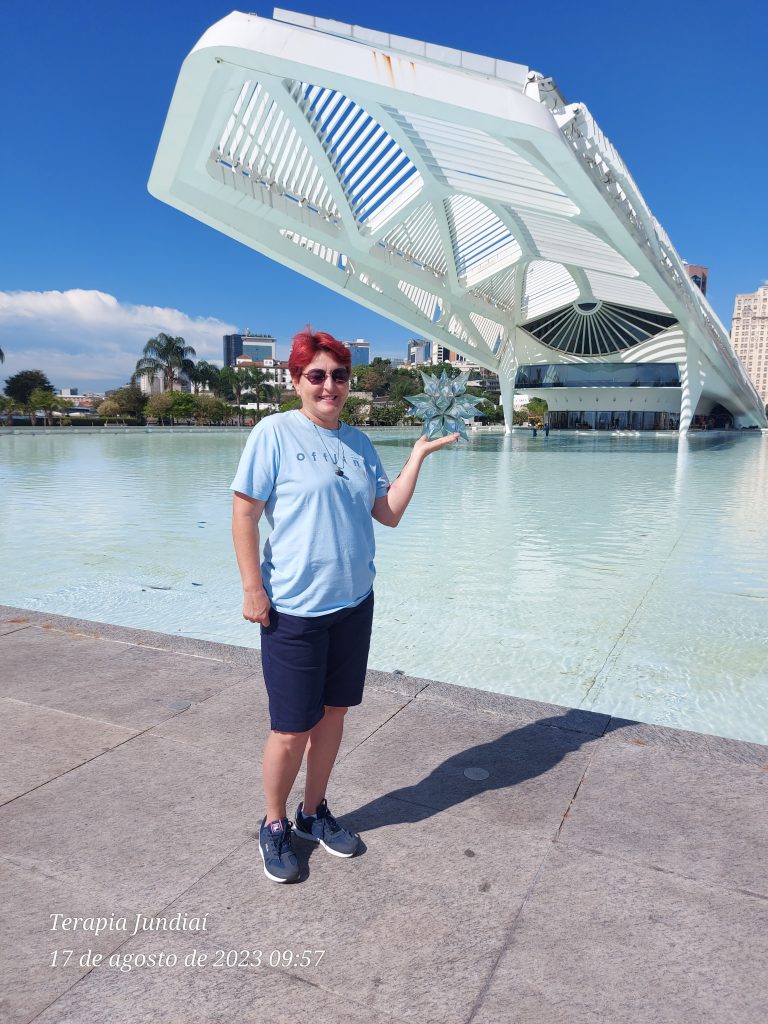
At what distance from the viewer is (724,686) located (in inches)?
150

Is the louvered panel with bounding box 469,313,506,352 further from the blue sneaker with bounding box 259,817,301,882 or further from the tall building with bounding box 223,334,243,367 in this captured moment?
the tall building with bounding box 223,334,243,367

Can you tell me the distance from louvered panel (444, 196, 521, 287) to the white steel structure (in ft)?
0.25

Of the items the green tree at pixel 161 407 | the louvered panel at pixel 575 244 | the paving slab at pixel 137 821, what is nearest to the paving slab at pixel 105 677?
the paving slab at pixel 137 821

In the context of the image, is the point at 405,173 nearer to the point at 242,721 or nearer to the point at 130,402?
the point at 242,721

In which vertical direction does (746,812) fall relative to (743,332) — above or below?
below

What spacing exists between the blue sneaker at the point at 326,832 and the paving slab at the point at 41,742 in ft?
2.94

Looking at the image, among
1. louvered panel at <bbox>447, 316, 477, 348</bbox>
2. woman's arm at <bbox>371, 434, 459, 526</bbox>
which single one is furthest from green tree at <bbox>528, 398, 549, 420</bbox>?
woman's arm at <bbox>371, 434, 459, 526</bbox>

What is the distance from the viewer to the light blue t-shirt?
6.41 feet

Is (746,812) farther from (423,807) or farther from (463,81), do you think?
(463,81)

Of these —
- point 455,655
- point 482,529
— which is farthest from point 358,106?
point 455,655

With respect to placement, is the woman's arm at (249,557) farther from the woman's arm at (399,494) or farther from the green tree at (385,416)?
the green tree at (385,416)

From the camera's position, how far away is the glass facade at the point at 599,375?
46000 millimetres

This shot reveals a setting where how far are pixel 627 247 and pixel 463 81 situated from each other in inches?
338

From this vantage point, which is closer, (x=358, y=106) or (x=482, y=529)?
(x=482, y=529)
